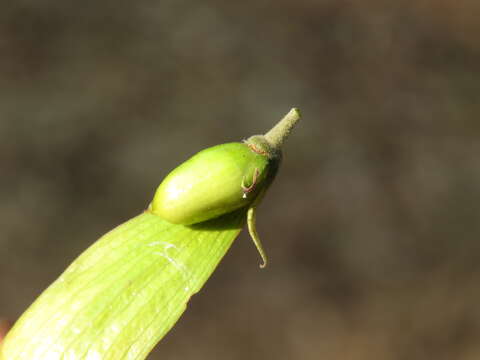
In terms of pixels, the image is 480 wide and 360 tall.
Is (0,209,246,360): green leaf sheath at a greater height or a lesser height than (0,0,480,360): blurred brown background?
lesser

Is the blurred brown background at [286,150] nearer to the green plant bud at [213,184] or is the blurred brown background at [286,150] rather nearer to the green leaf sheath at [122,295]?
the green leaf sheath at [122,295]

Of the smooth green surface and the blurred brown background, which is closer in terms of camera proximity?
the smooth green surface

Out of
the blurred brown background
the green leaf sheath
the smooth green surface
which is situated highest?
the blurred brown background

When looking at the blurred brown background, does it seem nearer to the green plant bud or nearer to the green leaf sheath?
the green leaf sheath

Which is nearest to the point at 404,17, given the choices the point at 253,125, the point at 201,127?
the point at 253,125

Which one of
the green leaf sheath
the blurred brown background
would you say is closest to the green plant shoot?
the green leaf sheath

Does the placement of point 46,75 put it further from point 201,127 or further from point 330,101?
point 330,101

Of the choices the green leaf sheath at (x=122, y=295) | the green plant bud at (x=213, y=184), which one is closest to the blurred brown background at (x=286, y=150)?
the green leaf sheath at (x=122, y=295)
